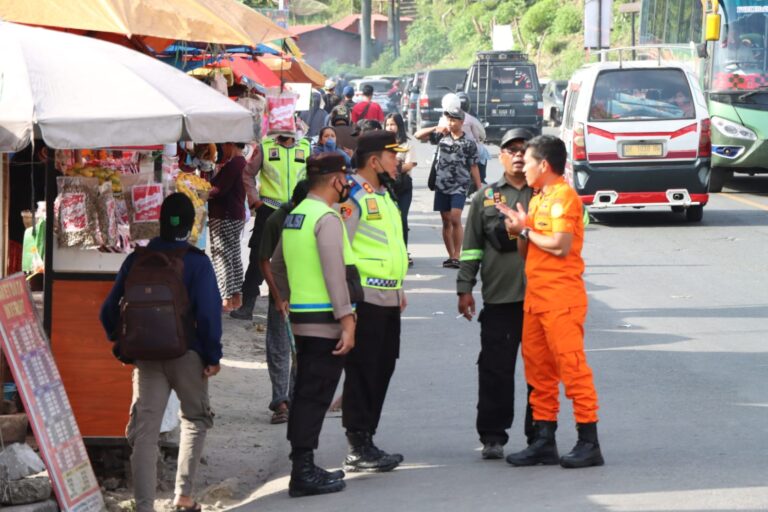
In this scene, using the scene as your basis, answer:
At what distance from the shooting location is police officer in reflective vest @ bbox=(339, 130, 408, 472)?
740 centimetres

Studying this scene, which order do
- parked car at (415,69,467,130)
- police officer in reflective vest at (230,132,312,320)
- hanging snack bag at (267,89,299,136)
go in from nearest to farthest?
1. police officer in reflective vest at (230,132,312,320)
2. hanging snack bag at (267,89,299,136)
3. parked car at (415,69,467,130)

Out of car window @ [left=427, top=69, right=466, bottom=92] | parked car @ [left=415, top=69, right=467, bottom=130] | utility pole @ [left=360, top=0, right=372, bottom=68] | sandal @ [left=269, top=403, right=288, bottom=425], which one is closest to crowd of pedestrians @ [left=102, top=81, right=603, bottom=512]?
sandal @ [left=269, top=403, right=288, bottom=425]

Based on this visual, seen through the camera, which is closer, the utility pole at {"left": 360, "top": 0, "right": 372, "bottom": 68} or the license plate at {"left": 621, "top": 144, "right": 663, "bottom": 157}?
the license plate at {"left": 621, "top": 144, "right": 663, "bottom": 157}

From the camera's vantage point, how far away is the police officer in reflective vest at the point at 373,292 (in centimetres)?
740

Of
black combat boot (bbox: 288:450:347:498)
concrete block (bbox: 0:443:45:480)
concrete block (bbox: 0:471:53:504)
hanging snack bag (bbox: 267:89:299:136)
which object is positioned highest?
hanging snack bag (bbox: 267:89:299:136)

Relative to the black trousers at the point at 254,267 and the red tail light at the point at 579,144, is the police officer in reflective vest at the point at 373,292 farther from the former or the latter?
the red tail light at the point at 579,144

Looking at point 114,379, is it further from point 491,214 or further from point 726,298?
point 726,298

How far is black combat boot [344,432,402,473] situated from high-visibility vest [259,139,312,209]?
14.3ft

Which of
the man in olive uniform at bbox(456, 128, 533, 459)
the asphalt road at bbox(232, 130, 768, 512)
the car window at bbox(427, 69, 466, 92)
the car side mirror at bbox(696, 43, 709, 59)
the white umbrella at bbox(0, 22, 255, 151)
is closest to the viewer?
the white umbrella at bbox(0, 22, 255, 151)

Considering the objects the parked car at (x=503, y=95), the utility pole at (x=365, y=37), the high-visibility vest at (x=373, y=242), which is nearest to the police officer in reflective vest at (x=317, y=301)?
the high-visibility vest at (x=373, y=242)

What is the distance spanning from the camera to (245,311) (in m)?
12.9

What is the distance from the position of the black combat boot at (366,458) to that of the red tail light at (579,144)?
1129 cm

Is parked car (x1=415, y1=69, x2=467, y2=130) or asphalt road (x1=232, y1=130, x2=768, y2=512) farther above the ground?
parked car (x1=415, y1=69, x2=467, y2=130)

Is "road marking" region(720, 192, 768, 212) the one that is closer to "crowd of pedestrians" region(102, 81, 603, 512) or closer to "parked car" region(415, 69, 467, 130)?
"crowd of pedestrians" region(102, 81, 603, 512)
